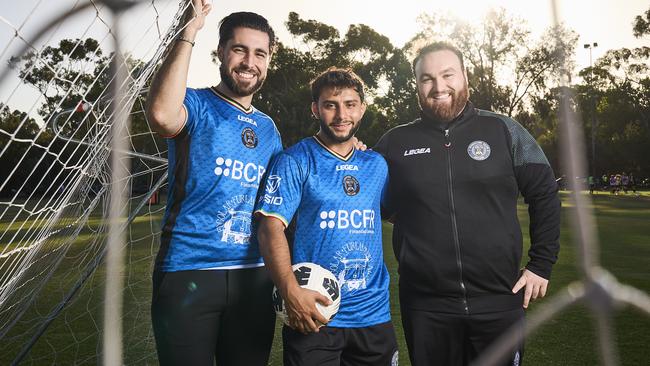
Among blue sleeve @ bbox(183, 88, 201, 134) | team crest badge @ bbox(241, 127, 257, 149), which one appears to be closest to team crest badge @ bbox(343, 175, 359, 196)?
team crest badge @ bbox(241, 127, 257, 149)

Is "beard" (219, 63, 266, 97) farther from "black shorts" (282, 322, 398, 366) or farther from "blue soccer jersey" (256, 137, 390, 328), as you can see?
"black shorts" (282, 322, 398, 366)

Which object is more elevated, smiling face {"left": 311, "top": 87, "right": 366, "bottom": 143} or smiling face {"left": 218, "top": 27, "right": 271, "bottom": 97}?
smiling face {"left": 218, "top": 27, "right": 271, "bottom": 97}

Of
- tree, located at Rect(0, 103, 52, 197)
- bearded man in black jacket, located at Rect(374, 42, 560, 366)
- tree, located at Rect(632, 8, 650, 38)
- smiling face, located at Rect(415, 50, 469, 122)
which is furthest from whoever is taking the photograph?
tree, located at Rect(632, 8, 650, 38)

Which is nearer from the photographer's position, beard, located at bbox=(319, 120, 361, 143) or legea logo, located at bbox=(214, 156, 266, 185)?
legea logo, located at bbox=(214, 156, 266, 185)

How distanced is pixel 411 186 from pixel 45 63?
1756 millimetres

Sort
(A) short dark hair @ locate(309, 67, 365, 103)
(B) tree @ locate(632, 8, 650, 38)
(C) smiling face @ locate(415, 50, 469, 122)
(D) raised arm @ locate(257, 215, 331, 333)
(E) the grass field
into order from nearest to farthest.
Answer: (D) raised arm @ locate(257, 215, 331, 333) < (A) short dark hair @ locate(309, 67, 365, 103) < (C) smiling face @ locate(415, 50, 469, 122) < (E) the grass field < (B) tree @ locate(632, 8, 650, 38)

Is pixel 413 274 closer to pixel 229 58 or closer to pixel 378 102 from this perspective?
pixel 229 58

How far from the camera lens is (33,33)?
202 cm

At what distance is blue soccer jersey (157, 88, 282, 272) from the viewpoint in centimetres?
233

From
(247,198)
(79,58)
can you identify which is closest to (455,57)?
(247,198)

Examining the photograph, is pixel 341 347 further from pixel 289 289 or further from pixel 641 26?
pixel 641 26

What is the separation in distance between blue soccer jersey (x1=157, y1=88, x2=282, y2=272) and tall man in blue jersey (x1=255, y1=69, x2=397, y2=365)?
13cm

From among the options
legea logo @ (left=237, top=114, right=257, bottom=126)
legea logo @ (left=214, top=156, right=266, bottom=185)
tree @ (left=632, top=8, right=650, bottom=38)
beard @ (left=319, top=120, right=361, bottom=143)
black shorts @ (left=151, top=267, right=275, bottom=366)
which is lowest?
black shorts @ (left=151, top=267, right=275, bottom=366)

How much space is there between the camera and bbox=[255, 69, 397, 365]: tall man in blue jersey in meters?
2.27
